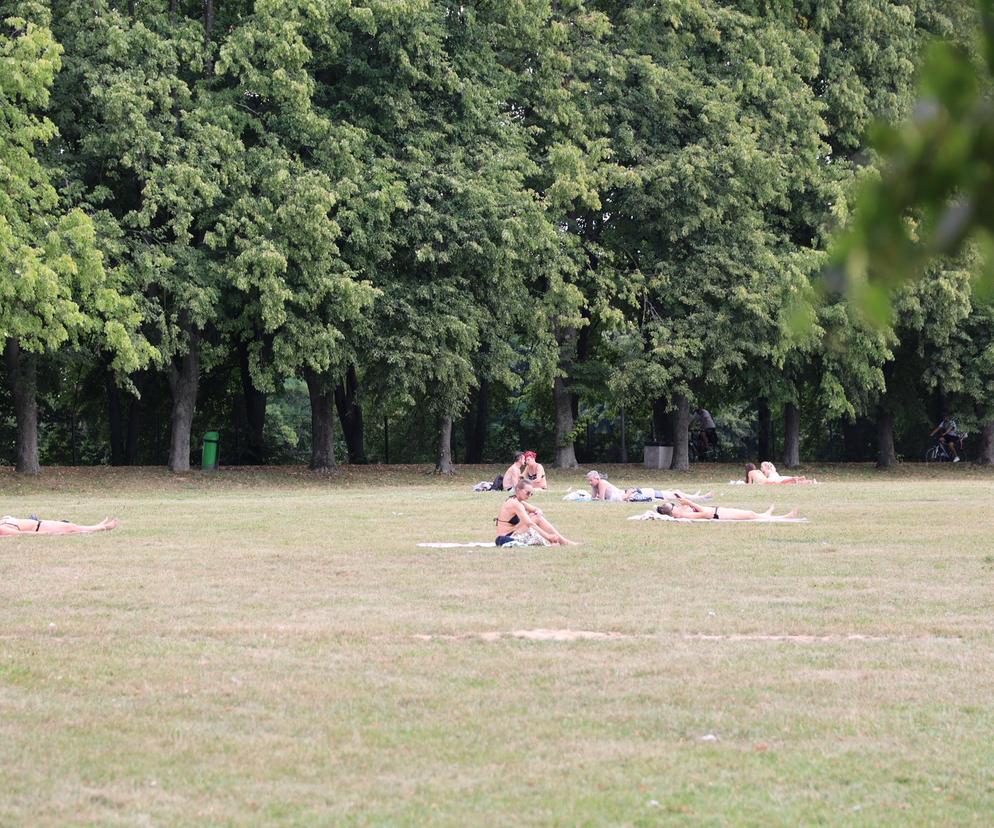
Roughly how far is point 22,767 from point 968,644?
7.17m

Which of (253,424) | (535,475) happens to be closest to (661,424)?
(253,424)

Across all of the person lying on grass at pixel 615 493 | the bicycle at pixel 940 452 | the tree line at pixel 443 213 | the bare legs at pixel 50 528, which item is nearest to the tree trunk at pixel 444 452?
the tree line at pixel 443 213

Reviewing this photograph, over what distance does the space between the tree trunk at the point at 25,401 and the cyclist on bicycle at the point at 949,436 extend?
30.6 metres

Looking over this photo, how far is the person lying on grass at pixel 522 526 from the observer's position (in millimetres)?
19672

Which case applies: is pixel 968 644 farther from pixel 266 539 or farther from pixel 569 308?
pixel 569 308

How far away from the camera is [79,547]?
19.5 metres

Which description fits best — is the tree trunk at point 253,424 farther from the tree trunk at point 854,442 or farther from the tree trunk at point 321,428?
the tree trunk at point 854,442

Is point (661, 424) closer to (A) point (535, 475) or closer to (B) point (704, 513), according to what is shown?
(A) point (535, 475)

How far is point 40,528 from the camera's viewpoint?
71.1 ft

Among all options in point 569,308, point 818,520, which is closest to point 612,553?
point 818,520

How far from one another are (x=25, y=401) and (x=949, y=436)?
31953 millimetres

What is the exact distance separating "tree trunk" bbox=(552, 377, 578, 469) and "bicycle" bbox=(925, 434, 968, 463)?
49.9ft

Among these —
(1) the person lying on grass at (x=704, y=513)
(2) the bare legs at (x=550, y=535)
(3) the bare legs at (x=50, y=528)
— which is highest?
(1) the person lying on grass at (x=704, y=513)

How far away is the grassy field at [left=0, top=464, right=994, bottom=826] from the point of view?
23.2 feet
